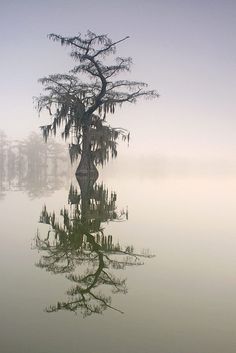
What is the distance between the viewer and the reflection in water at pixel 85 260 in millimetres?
3031

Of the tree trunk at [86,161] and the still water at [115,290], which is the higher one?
the tree trunk at [86,161]

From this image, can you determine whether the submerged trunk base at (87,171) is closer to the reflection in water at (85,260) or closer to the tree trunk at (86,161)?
the tree trunk at (86,161)

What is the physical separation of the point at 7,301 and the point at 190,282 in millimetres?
1623

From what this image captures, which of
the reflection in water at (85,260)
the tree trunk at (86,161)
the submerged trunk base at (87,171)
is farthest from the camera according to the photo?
the submerged trunk base at (87,171)

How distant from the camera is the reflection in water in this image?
3.03 metres

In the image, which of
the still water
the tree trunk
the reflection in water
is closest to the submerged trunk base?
the tree trunk

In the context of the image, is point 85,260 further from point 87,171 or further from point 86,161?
point 87,171

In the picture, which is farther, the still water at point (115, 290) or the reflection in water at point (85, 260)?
the reflection in water at point (85, 260)

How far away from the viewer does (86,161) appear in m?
26.5

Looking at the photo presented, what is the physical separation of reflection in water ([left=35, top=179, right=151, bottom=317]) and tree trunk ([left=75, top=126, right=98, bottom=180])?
19138 mm

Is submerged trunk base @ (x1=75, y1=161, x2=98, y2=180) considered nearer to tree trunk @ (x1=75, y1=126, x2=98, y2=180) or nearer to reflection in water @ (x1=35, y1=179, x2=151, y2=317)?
tree trunk @ (x1=75, y1=126, x2=98, y2=180)

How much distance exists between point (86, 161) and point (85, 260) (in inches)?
882

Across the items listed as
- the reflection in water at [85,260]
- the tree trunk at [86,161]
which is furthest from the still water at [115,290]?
the tree trunk at [86,161]

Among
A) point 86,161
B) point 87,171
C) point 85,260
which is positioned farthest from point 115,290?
point 87,171
